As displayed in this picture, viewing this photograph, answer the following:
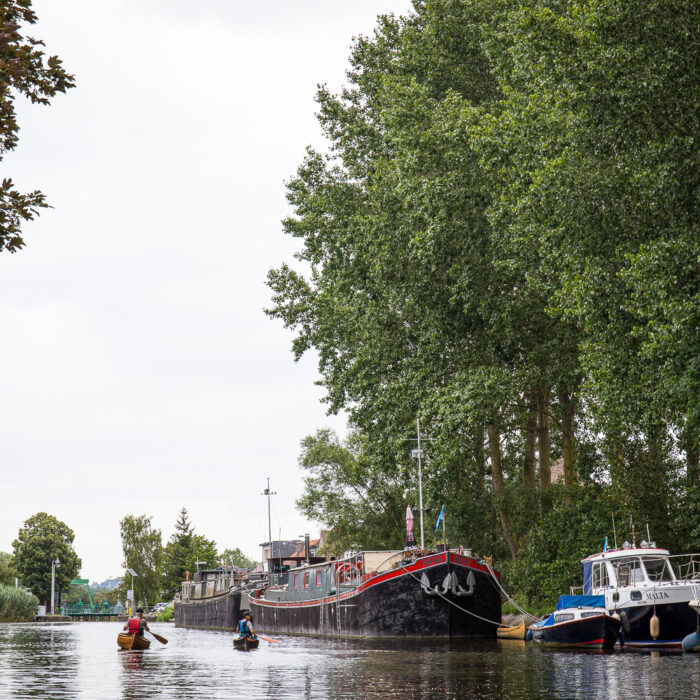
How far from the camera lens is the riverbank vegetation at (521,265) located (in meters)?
21.7

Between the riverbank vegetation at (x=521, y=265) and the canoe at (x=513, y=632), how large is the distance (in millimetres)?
3028

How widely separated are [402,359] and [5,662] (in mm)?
18873

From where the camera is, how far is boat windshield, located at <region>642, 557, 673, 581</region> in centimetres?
2808

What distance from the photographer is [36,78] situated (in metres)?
10.3

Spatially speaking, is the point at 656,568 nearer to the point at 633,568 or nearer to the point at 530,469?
the point at 633,568

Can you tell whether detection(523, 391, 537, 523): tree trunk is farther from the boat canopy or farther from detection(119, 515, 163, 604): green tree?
detection(119, 515, 163, 604): green tree

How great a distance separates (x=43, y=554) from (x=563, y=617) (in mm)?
106871

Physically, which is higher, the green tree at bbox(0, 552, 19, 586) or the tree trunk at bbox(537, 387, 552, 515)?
the tree trunk at bbox(537, 387, 552, 515)

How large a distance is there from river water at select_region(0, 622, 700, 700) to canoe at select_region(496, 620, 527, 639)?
85 centimetres

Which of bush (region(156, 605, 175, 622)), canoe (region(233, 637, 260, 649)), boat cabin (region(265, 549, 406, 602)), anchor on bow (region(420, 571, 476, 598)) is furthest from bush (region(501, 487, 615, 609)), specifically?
bush (region(156, 605, 175, 622))

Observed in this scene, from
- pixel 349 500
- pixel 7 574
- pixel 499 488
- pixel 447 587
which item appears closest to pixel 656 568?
pixel 447 587

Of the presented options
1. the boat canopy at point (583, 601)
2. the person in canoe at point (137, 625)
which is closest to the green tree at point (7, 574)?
the person in canoe at point (137, 625)

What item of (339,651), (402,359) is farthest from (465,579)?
(402,359)

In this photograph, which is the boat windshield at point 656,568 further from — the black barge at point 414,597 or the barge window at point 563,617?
the black barge at point 414,597
